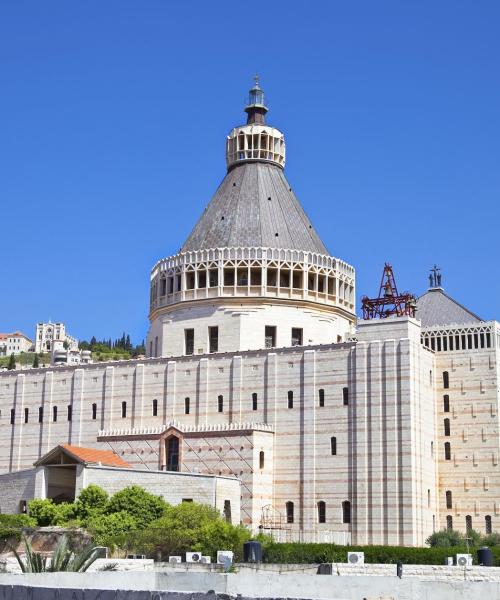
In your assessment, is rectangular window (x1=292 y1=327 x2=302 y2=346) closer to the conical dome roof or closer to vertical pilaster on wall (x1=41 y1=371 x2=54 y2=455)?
the conical dome roof

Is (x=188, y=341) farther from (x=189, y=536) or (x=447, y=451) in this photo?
(x=189, y=536)

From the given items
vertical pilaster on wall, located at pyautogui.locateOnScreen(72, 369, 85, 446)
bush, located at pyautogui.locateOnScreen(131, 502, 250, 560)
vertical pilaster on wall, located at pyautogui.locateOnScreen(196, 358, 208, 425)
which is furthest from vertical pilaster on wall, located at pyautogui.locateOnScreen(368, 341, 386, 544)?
vertical pilaster on wall, located at pyautogui.locateOnScreen(72, 369, 85, 446)

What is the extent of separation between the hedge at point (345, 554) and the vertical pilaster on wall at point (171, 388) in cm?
2263

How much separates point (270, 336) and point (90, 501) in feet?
62.1

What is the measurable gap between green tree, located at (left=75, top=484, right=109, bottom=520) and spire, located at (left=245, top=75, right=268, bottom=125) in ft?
114

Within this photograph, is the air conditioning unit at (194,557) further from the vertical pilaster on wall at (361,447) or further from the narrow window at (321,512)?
the narrow window at (321,512)

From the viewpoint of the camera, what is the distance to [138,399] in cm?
7469

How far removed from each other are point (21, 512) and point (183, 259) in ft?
72.0

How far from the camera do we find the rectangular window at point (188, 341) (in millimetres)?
76812

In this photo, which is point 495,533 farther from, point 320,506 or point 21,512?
point 21,512

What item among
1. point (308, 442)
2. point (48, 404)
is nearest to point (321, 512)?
point (308, 442)

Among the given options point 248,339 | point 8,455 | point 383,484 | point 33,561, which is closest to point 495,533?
point 383,484

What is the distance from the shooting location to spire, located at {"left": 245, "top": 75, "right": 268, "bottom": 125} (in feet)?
279

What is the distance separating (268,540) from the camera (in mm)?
55750
